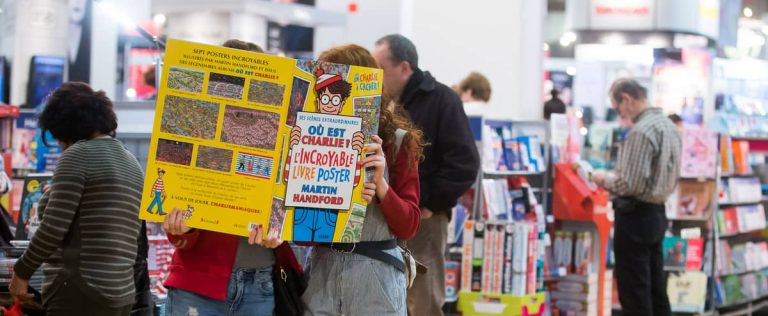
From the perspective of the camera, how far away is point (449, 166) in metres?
4.71

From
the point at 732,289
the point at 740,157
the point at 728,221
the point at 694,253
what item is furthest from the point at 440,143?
the point at 740,157

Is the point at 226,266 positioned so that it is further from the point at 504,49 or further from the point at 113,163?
the point at 504,49

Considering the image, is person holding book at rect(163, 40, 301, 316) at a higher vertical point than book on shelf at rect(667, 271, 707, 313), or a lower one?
higher

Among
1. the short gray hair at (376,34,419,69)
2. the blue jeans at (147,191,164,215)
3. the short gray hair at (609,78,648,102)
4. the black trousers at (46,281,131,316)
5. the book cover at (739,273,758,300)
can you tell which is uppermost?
the short gray hair at (609,78,648,102)

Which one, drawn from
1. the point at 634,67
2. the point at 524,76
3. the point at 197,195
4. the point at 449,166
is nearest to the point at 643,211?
the point at 524,76

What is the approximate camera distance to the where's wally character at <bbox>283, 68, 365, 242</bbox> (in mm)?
2838

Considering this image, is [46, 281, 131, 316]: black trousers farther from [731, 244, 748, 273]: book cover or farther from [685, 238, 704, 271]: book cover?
[731, 244, 748, 273]: book cover

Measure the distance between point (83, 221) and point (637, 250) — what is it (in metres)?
4.27

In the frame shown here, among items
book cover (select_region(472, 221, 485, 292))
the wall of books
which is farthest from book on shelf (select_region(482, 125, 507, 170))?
book cover (select_region(472, 221, 485, 292))

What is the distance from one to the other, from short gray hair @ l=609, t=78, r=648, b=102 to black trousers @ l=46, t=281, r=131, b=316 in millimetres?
4453

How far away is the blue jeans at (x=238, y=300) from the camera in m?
3.02

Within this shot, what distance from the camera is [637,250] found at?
7.03 meters

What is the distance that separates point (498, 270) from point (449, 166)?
1.94 m

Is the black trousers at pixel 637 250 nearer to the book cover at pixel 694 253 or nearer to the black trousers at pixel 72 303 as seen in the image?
the book cover at pixel 694 253
